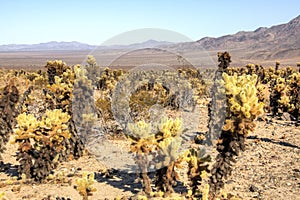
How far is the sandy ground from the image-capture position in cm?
773

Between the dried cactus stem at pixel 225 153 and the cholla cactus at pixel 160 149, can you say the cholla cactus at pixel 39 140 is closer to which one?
the cholla cactus at pixel 160 149

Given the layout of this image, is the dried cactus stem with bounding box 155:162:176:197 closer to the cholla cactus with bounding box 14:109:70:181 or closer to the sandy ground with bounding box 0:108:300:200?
the sandy ground with bounding box 0:108:300:200

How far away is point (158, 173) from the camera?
7.40 meters

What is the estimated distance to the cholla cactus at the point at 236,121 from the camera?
682cm

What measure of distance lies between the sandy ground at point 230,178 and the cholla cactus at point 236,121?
2.82 feet

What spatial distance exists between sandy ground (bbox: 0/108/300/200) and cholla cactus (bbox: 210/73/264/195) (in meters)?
0.86

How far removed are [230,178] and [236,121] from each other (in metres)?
2.23

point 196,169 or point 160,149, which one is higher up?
point 160,149

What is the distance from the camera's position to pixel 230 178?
28.4 ft

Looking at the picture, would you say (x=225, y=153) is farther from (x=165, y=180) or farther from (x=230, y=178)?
(x=230, y=178)

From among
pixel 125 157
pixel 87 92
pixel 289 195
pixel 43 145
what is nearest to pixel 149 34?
pixel 87 92

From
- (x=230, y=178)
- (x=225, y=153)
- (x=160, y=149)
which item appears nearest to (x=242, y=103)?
(x=225, y=153)

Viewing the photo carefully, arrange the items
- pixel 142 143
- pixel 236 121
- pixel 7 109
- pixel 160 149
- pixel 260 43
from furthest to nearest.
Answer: pixel 260 43
pixel 7 109
pixel 160 149
pixel 142 143
pixel 236 121

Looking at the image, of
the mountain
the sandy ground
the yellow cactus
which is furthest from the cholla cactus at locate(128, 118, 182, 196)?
the mountain
